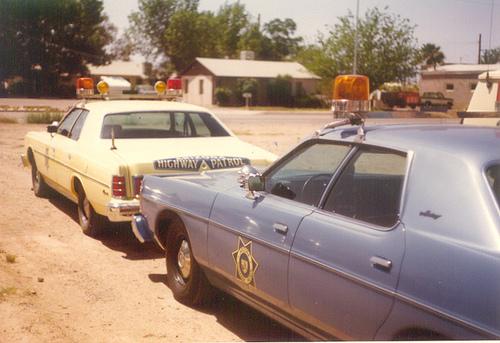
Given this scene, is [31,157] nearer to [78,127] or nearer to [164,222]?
[78,127]

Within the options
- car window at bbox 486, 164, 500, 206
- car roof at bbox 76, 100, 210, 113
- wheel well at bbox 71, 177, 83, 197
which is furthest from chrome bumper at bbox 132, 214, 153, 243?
car window at bbox 486, 164, 500, 206

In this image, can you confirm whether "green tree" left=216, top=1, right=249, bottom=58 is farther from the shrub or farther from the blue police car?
the blue police car

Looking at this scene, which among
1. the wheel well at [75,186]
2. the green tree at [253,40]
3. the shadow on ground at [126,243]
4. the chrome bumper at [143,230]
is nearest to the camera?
the chrome bumper at [143,230]

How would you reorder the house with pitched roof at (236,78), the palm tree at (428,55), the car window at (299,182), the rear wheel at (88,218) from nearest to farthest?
the car window at (299,182), the rear wheel at (88,218), the palm tree at (428,55), the house with pitched roof at (236,78)

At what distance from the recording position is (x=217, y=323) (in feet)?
14.6

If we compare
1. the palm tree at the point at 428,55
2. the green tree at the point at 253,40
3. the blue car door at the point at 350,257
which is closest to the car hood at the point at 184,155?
the blue car door at the point at 350,257

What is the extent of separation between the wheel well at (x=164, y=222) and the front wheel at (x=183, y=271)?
0.04 meters

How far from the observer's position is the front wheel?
460 centimetres

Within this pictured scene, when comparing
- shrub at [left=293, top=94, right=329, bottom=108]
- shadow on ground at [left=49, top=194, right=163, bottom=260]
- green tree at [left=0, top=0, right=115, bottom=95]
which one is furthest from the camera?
shrub at [left=293, top=94, right=329, bottom=108]

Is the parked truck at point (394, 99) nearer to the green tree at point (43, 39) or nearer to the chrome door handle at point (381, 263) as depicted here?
the green tree at point (43, 39)

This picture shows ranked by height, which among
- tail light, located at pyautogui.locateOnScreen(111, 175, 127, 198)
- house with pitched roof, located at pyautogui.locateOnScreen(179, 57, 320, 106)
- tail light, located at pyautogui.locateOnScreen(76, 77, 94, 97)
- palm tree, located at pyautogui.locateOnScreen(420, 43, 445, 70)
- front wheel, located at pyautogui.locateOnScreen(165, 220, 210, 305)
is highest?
palm tree, located at pyautogui.locateOnScreen(420, 43, 445, 70)

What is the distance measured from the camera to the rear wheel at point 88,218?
653 centimetres

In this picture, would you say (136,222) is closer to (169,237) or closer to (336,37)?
(169,237)

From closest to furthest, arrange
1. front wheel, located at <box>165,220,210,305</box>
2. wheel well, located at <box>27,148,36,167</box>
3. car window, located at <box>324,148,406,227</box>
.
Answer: car window, located at <box>324,148,406,227</box>, front wheel, located at <box>165,220,210,305</box>, wheel well, located at <box>27,148,36,167</box>
